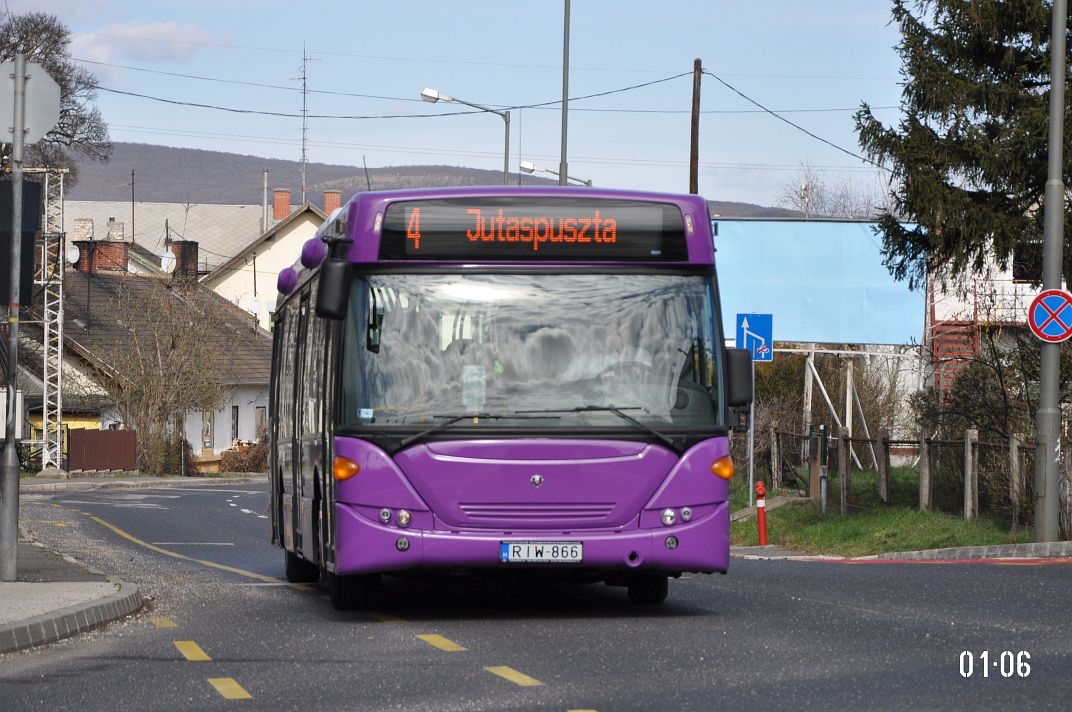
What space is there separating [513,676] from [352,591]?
3817 millimetres

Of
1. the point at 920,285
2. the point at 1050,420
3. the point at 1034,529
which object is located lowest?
the point at 1034,529

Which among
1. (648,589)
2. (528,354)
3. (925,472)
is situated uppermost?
(528,354)

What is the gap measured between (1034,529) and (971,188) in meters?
5.97

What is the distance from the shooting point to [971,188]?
25938 millimetres

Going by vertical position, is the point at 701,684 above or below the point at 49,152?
below

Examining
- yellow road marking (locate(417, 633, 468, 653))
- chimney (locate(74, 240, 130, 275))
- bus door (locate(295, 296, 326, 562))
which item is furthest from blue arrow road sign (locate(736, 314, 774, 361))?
chimney (locate(74, 240, 130, 275))

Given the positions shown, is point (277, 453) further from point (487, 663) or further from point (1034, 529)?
point (1034, 529)

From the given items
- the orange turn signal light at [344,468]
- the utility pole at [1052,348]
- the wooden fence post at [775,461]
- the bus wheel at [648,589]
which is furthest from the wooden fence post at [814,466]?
the orange turn signal light at [344,468]

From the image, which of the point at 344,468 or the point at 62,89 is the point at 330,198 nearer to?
the point at 62,89

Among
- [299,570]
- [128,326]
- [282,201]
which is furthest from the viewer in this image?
[282,201]

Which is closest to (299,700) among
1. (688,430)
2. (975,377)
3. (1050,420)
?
(688,430)

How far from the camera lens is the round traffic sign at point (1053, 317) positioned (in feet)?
69.3

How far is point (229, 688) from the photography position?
9461 mm

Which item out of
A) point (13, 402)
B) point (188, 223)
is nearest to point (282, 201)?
point (188, 223)
